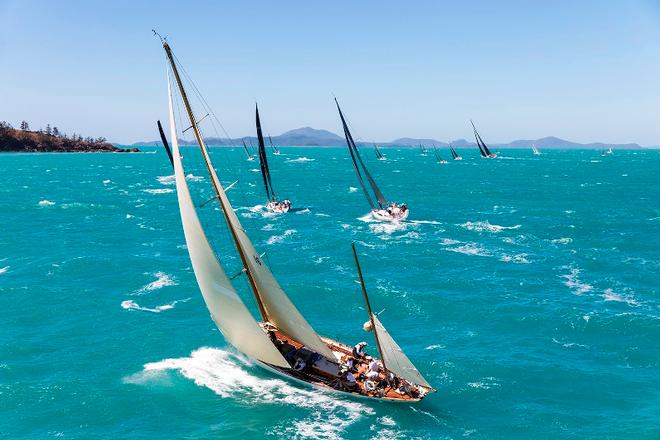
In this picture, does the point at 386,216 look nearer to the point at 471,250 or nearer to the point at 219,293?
the point at 471,250

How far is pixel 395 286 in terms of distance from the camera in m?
50.9

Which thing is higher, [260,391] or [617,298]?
[617,298]

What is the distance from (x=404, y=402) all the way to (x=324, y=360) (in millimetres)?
5890

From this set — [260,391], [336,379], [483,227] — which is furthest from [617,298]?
[260,391]

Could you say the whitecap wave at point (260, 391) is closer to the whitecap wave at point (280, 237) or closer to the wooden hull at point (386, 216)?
the whitecap wave at point (280, 237)

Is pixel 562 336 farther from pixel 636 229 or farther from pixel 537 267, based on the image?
pixel 636 229

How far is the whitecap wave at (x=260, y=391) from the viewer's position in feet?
92.6

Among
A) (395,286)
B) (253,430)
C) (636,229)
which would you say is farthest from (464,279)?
(636,229)

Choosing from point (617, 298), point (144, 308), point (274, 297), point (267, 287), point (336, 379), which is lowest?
point (336, 379)

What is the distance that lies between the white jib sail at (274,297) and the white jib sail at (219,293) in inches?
91.4

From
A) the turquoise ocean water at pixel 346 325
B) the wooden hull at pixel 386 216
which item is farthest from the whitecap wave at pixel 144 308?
the wooden hull at pixel 386 216

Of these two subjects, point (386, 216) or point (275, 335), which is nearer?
point (275, 335)

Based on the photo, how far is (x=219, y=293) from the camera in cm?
3067

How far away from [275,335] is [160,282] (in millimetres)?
21906
